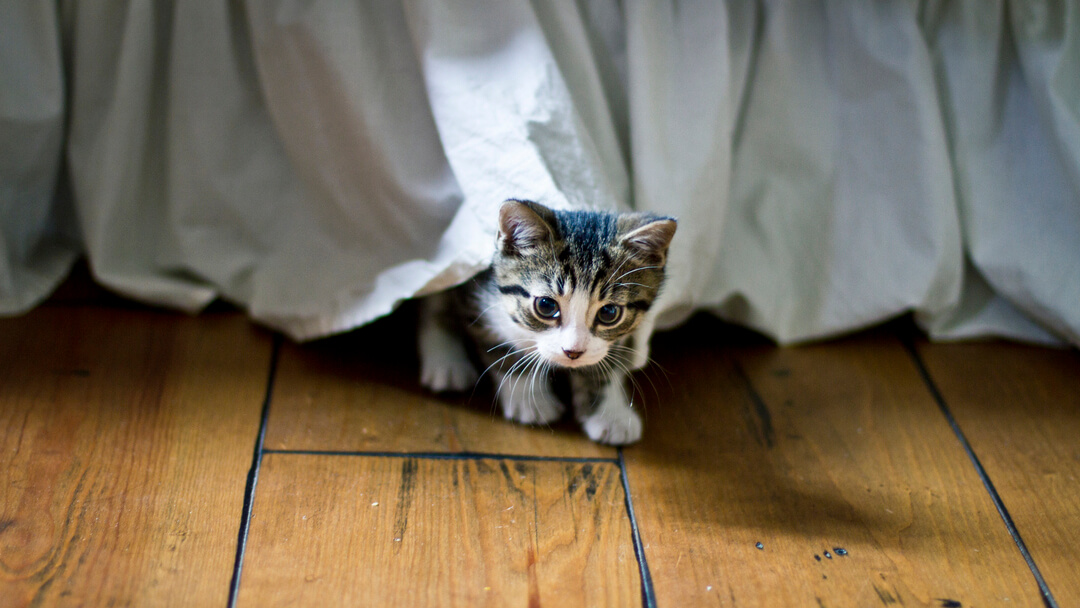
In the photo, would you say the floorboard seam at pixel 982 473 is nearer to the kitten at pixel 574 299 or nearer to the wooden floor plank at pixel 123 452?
the kitten at pixel 574 299

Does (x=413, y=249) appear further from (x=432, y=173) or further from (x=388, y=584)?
(x=388, y=584)

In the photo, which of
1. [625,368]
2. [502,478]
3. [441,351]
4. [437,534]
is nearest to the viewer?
[437,534]

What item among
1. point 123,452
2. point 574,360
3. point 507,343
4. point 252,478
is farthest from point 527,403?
point 123,452

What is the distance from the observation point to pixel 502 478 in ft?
4.11

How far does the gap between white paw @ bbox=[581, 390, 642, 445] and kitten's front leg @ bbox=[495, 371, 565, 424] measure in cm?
6

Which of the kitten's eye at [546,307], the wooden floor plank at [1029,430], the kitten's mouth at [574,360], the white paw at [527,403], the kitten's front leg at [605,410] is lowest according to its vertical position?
the white paw at [527,403]

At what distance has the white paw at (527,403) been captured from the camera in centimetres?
138

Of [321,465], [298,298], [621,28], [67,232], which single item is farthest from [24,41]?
[621,28]

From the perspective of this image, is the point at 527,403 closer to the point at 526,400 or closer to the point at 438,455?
the point at 526,400

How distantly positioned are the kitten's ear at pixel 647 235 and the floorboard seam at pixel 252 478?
620 mm

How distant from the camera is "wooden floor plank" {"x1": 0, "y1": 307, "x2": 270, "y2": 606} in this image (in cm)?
103

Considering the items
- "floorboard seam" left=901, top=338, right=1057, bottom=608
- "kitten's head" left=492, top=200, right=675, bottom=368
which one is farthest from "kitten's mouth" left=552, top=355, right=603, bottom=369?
"floorboard seam" left=901, top=338, right=1057, bottom=608

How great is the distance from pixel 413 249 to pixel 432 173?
5.3 inches

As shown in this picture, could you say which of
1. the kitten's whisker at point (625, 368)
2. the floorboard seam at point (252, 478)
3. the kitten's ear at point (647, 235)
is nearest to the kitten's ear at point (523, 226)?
the kitten's ear at point (647, 235)
